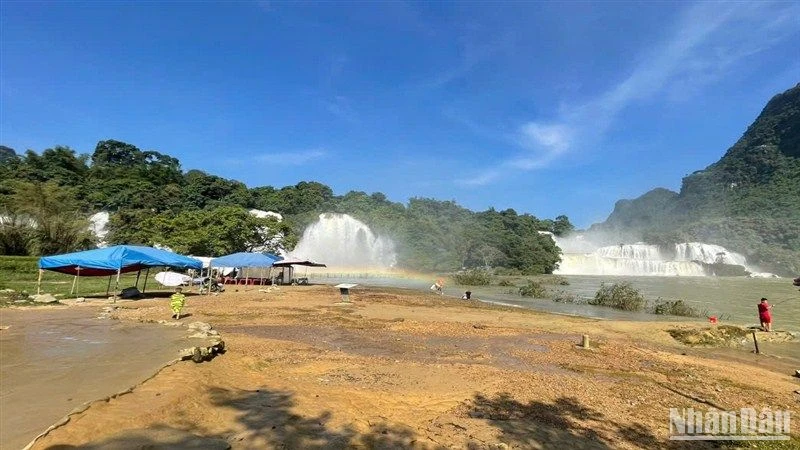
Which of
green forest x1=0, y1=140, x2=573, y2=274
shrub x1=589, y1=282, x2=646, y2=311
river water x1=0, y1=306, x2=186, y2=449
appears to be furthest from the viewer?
green forest x1=0, y1=140, x2=573, y2=274

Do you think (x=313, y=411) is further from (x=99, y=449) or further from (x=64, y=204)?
(x=64, y=204)

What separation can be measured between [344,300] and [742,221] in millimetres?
109509

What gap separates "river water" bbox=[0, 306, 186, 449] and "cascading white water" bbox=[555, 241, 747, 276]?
74.2 m

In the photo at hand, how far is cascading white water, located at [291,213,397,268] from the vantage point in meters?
70.3

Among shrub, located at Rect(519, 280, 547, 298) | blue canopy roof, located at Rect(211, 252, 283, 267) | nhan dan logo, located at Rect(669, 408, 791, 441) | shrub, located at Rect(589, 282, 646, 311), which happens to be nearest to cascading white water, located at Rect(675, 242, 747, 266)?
shrub, located at Rect(519, 280, 547, 298)

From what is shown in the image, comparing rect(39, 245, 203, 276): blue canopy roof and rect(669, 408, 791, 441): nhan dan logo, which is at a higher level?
rect(39, 245, 203, 276): blue canopy roof

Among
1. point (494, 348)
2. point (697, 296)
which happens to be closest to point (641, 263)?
point (697, 296)

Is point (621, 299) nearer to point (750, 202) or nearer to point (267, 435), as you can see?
point (267, 435)

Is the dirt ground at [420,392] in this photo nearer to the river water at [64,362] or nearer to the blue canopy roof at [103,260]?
the river water at [64,362]

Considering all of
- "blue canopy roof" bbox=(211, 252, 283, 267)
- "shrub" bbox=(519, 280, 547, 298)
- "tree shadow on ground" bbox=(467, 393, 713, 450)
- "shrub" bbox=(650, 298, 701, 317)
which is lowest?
"tree shadow on ground" bbox=(467, 393, 713, 450)

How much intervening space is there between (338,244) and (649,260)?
52749 millimetres

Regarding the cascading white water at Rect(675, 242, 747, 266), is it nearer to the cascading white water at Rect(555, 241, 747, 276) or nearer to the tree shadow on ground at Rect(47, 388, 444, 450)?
the cascading white water at Rect(555, 241, 747, 276)

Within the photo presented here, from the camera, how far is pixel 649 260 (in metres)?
72.4

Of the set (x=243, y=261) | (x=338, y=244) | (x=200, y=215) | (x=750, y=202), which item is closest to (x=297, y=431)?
(x=243, y=261)
